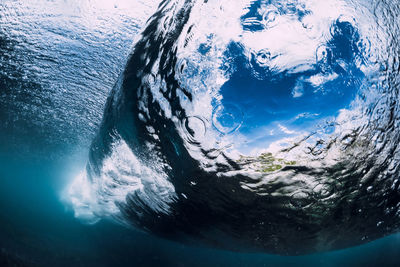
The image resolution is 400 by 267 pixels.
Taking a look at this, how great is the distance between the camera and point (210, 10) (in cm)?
356

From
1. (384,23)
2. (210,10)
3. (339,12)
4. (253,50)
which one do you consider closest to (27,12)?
(210,10)

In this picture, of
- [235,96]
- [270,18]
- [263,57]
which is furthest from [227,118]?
[270,18]

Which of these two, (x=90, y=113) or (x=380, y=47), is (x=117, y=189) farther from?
(x=380, y=47)

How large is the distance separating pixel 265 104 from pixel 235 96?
22.8 inches

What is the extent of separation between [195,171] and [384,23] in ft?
16.1

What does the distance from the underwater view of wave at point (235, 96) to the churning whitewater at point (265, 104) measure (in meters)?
0.02

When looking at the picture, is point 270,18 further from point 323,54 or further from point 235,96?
point 235,96

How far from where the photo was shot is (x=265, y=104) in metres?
4.14

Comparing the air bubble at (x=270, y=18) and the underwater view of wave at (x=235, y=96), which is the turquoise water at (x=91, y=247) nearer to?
the underwater view of wave at (x=235, y=96)

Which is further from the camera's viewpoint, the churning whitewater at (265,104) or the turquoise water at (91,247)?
the turquoise water at (91,247)

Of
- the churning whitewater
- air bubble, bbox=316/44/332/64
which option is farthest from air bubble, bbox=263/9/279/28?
air bubble, bbox=316/44/332/64

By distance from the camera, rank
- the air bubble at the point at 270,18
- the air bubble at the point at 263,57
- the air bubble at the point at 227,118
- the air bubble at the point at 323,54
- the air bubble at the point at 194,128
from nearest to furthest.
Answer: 1. the air bubble at the point at 270,18
2. the air bubble at the point at 323,54
3. the air bubble at the point at 263,57
4. the air bubble at the point at 227,118
5. the air bubble at the point at 194,128

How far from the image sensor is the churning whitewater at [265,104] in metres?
3.45

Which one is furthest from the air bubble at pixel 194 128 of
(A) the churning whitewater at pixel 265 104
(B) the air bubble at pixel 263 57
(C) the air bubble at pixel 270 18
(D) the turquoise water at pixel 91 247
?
(D) the turquoise water at pixel 91 247
